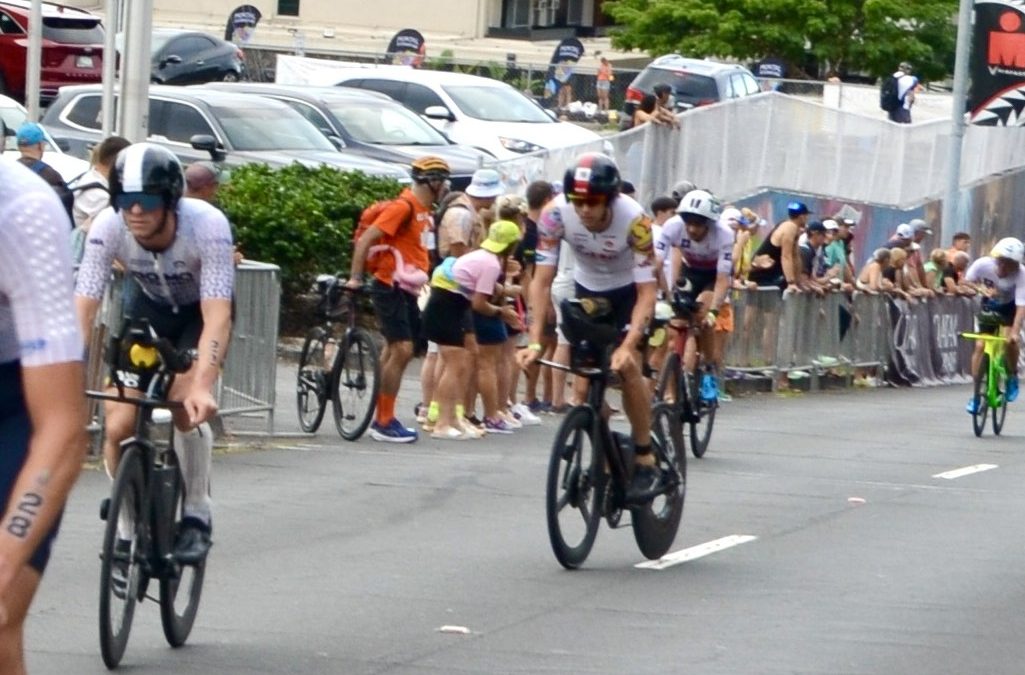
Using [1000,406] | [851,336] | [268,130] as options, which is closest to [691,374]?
[1000,406]

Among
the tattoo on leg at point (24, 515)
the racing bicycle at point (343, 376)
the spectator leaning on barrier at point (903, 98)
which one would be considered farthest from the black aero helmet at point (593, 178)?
the spectator leaning on barrier at point (903, 98)

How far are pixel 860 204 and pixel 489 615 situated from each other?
2400cm

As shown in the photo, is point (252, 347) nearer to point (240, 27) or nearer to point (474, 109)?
point (474, 109)

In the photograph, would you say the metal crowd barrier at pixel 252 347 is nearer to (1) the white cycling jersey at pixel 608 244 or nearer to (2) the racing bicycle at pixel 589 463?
(1) the white cycling jersey at pixel 608 244

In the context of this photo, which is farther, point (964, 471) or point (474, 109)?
point (474, 109)

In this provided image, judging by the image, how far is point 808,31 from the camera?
5844 centimetres

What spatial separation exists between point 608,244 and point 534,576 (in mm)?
1569

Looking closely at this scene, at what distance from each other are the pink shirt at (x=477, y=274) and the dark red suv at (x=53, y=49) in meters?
17.8

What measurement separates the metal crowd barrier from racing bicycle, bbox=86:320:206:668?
6419 mm

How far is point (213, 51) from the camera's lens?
127 feet

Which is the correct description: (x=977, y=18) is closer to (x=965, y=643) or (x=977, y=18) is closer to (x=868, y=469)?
(x=868, y=469)

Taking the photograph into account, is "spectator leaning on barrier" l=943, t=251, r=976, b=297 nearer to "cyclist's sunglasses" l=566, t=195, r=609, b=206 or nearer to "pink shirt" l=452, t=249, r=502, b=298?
"pink shirt" l=452, t=249, r=502, b=298

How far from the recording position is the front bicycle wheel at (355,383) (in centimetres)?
1459

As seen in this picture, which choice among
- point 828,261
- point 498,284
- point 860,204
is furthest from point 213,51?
point 498,284
